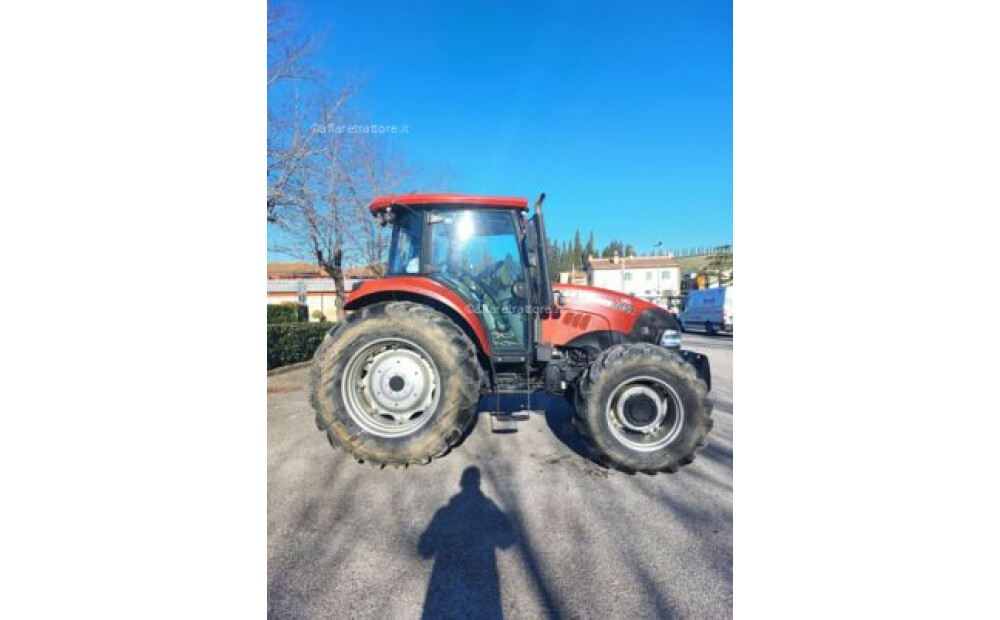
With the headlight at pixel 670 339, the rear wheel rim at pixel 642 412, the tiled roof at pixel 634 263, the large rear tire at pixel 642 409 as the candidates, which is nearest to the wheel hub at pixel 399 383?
the large rear tire at pixel 642 409

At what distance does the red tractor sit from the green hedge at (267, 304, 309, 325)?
55 centimetres

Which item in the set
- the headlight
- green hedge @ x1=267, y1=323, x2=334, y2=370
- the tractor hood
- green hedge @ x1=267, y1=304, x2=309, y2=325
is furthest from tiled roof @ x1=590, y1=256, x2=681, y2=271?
green hedge @ x1=267, y1=304, x2=309, y2=325

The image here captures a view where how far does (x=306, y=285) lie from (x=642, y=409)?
→ 7.57ft

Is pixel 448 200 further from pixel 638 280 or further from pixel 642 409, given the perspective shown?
pixel 642 409

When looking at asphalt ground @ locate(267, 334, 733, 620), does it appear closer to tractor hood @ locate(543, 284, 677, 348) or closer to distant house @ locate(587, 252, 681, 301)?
tractor hood @ locate(543, 284, 677, 348)

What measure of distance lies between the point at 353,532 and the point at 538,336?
1.49 meters

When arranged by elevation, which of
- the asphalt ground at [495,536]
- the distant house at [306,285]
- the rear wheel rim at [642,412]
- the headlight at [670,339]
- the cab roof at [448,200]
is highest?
the cab roof at [448,200]

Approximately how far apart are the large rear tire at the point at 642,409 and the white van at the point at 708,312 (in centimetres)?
262

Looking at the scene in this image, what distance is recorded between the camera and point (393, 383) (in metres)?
2.01

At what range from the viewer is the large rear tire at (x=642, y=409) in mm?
1880

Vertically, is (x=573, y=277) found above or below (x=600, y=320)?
above

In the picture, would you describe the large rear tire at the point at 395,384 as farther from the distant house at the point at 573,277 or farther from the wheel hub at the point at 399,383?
the distant house at the point at 573,277

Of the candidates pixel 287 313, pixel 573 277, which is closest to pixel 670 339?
pixel 573 277
